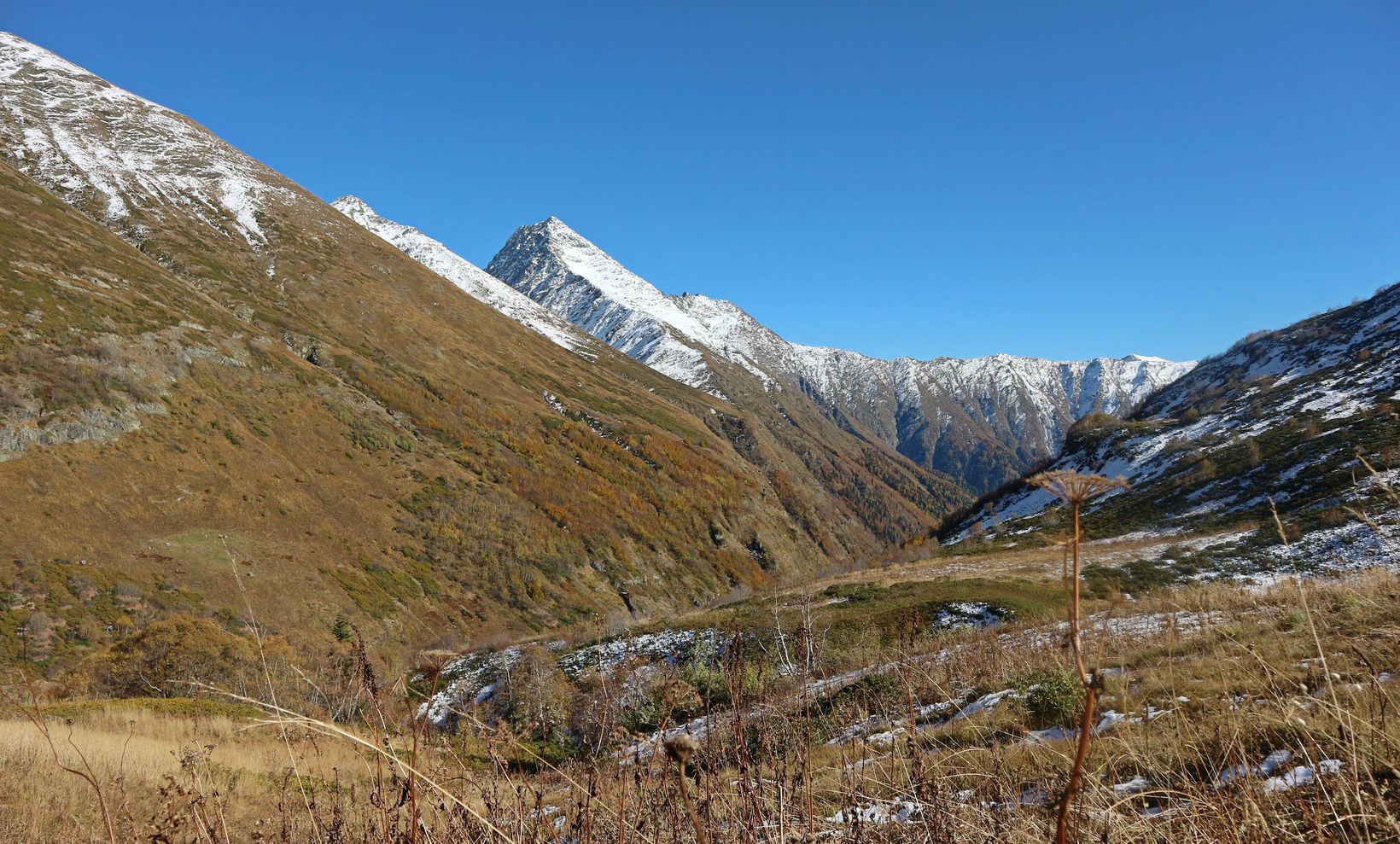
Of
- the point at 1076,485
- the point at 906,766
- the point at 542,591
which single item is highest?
the point at 1076,485

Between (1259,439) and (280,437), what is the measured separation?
54726 mm

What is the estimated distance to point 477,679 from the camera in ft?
55.8

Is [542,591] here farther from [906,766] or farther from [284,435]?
[906,766]

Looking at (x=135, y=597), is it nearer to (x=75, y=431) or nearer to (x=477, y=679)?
(x=75, y=431)

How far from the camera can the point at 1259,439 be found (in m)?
26.2

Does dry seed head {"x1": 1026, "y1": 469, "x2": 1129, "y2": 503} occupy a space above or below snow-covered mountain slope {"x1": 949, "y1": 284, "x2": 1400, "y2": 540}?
above

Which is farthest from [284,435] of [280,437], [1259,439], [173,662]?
[1259,439]

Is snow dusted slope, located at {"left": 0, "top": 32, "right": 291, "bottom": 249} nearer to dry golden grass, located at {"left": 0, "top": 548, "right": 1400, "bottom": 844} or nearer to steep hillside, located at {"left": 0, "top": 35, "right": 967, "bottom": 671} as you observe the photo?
steep hillside, located at {"left": 0, "top": 35, "right": 967, "bottom": 671}

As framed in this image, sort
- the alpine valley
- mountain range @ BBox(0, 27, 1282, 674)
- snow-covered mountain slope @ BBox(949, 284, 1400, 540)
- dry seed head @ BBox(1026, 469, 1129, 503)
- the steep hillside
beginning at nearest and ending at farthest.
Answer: dry seed head @ BBox(1026, 469, 1129, 503) < the alpine valley < snow-covered mountain slope @ BBox(949, 284, 1400, 540) < the steep hillside < mountain range @ BBox(0, 27, 1282, 674)

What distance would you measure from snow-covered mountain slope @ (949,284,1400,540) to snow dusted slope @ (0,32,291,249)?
286 feet

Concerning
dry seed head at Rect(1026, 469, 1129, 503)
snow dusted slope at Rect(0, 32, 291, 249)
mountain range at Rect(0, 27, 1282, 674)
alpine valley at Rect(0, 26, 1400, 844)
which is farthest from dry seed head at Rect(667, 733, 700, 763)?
snow dusted slope at Rect(0, 32, 291, 249)

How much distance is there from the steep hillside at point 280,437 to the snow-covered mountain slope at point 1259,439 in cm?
2796

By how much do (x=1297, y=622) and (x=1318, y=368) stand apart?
38.4 m

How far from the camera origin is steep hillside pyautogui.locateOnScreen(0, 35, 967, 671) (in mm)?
30141
